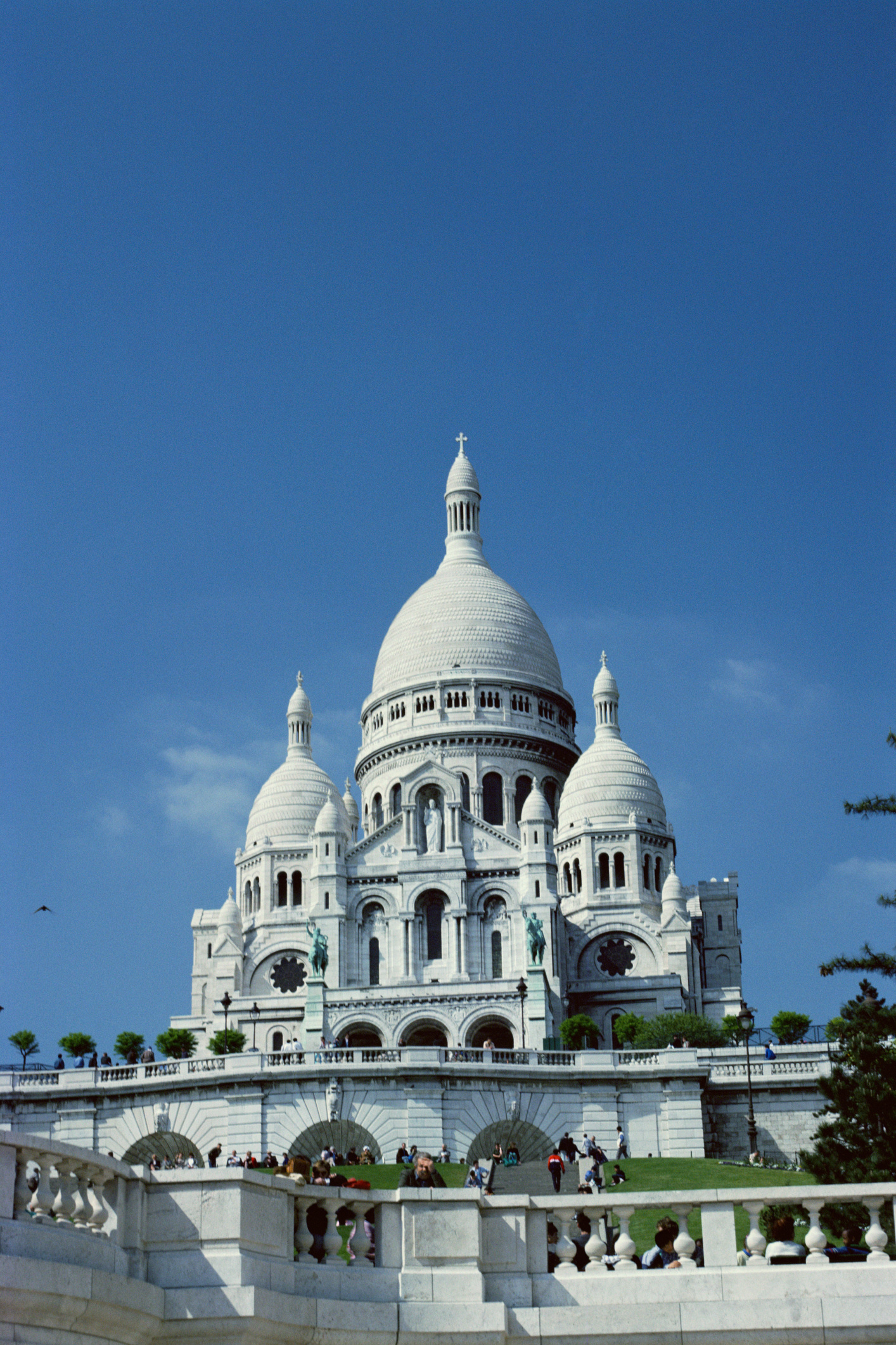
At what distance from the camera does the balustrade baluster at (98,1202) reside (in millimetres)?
13039

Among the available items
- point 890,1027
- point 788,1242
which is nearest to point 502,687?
point 890,1027

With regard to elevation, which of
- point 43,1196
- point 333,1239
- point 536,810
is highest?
point 536,810

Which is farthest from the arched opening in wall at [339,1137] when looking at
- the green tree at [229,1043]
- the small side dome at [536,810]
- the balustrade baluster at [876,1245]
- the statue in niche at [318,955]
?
the small side dome at [536,810]

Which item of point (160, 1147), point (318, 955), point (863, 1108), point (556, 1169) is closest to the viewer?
point (863, 1108)

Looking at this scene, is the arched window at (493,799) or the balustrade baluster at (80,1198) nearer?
the balustrade baluster at (80,1198)

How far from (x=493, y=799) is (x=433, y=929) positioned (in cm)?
1292

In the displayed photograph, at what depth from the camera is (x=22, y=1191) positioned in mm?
12180

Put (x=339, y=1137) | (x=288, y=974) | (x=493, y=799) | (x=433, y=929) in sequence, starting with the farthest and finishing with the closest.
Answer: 1. (x=493, y=799)
2. (x=288, y=974)
3. (x=433, y=929)
4. (x=339, y=1137)

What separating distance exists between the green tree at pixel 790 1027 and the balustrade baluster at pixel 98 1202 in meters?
53.0

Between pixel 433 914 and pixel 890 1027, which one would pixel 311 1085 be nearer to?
pixel 890 1027

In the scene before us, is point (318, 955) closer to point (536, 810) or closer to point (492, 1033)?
point (492, 1033)

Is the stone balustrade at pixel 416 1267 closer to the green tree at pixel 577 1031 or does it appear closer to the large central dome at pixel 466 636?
the green tree at pixel 577 1031

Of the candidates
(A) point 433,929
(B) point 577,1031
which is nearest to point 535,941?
(B) point 577,1031

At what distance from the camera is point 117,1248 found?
13203 millimetres
